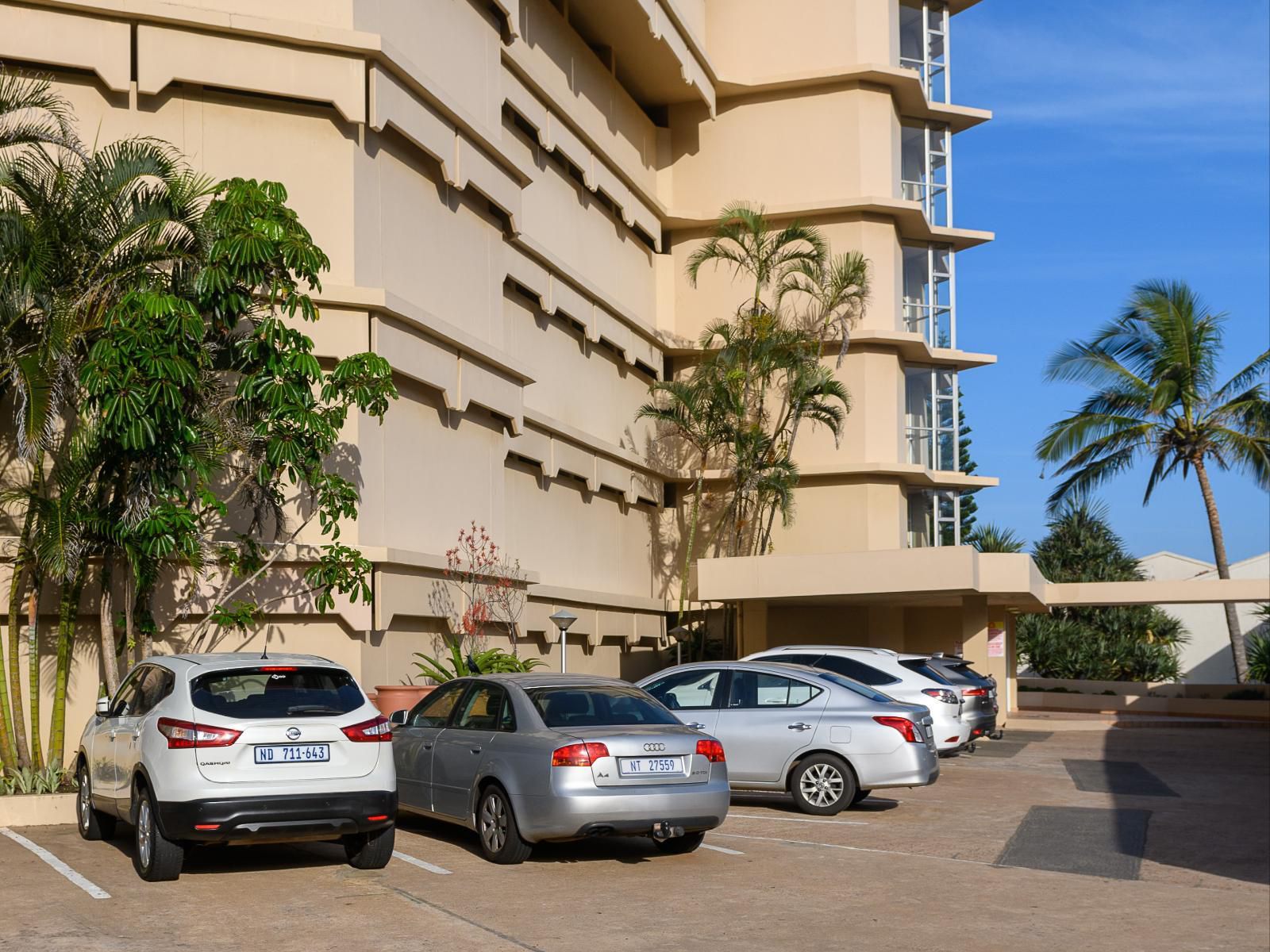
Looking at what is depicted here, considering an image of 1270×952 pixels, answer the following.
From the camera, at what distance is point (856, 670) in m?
20.5

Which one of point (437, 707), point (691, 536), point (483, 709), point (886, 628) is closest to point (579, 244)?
point (691, 536)

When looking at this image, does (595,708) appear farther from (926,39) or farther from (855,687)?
(926,39)

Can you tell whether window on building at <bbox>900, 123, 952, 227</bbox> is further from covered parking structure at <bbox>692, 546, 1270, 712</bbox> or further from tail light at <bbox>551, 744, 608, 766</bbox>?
tail light at <bbox>551, 744, 608, 766</bbox>

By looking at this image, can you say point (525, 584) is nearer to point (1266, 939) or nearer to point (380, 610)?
point (380, 610)

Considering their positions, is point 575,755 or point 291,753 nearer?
point 291,753

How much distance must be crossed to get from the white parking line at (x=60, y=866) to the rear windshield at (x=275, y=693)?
4.74 ft

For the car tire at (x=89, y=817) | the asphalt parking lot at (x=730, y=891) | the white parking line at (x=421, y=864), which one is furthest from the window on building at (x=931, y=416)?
the car tire at (x=89, y=817)

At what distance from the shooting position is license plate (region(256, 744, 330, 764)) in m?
10.3

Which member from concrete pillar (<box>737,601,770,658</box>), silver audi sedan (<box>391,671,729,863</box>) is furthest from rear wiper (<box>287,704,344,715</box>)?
concrete pillar (<box>737,601,770,658</box>)

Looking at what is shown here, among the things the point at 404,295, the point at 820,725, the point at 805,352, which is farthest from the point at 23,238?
the point at 805,352

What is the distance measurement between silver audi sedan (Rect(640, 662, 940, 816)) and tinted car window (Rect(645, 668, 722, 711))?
4cm

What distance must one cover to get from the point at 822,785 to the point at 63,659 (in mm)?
8204

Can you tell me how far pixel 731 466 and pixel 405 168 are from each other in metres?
16.9

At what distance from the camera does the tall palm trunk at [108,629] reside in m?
15.4
